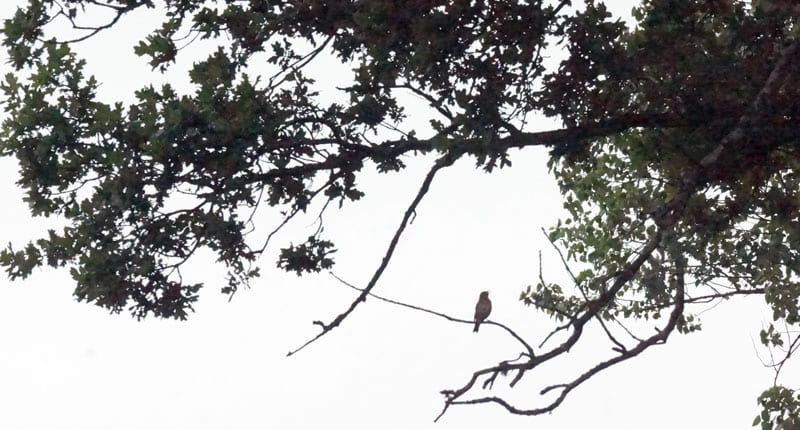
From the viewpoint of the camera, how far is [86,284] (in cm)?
975

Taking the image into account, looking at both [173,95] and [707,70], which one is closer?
[173,95]

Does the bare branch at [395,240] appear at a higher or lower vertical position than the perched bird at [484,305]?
lower

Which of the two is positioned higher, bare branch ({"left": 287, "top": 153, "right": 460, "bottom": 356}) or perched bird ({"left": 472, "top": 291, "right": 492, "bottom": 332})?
perched bird ({"left": 472, "top": 291, "right": 492, "bottom": 332})

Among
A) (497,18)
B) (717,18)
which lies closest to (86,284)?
(497,18)

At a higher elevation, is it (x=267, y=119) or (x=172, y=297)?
(x=267, y=119)

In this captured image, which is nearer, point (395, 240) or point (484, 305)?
point (395, 240)

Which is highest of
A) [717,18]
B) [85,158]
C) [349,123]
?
[717,18]

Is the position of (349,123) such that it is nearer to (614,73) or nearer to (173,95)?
(173,95)

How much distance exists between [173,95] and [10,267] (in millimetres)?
1989

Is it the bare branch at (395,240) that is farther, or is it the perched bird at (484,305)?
the perched bird at (484,305)

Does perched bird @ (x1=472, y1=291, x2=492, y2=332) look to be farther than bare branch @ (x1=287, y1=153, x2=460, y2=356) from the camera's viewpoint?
Yes

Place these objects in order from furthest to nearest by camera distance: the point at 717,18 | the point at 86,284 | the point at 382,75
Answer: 1. the point at 717,18
2. the point at 382,75
3. the point at 86,284

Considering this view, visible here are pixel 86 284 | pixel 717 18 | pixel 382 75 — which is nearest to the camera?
pixel 86 284

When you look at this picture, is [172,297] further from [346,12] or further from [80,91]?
[346,12]
